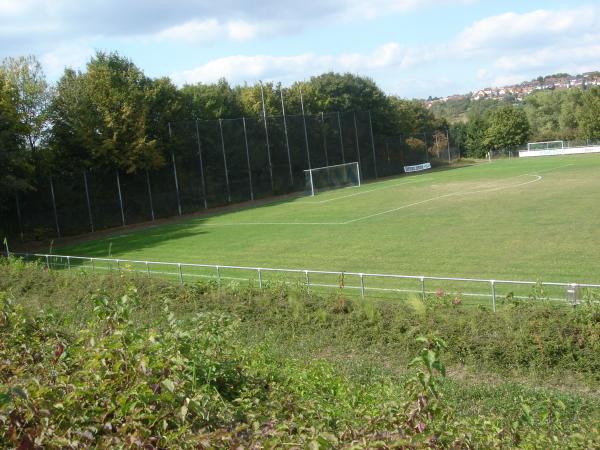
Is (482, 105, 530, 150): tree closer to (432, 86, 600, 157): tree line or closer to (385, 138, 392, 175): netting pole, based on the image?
(432, 86, 600, 157): tree line

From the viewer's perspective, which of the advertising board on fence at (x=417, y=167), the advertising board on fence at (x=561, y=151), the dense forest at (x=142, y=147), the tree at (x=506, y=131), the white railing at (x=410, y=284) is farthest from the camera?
the tree at (x=506, y=131)

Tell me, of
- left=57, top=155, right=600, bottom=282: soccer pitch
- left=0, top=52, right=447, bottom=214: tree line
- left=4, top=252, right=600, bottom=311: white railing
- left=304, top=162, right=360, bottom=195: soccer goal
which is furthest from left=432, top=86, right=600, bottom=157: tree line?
left=4, top=252, right=600, bottom=311: white railing

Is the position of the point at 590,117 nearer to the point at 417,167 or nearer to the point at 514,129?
the point at 514,129

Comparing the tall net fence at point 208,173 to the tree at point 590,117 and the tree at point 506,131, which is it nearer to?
the tree at point 506,131

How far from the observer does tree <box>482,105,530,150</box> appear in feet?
287

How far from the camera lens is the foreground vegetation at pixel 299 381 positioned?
4.29 m

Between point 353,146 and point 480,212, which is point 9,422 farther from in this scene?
point 353,146

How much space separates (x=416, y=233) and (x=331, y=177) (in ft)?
104

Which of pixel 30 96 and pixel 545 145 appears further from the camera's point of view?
pixel 545 145

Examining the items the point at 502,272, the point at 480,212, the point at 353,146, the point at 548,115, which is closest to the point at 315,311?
the point at 502,272

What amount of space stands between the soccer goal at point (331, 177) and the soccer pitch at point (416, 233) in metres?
5.66

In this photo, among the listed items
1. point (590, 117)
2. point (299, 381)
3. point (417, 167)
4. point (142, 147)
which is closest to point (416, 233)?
point (299, 381)

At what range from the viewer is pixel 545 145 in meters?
85.1

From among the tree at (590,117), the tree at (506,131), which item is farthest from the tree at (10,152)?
the tree at (590,117)
